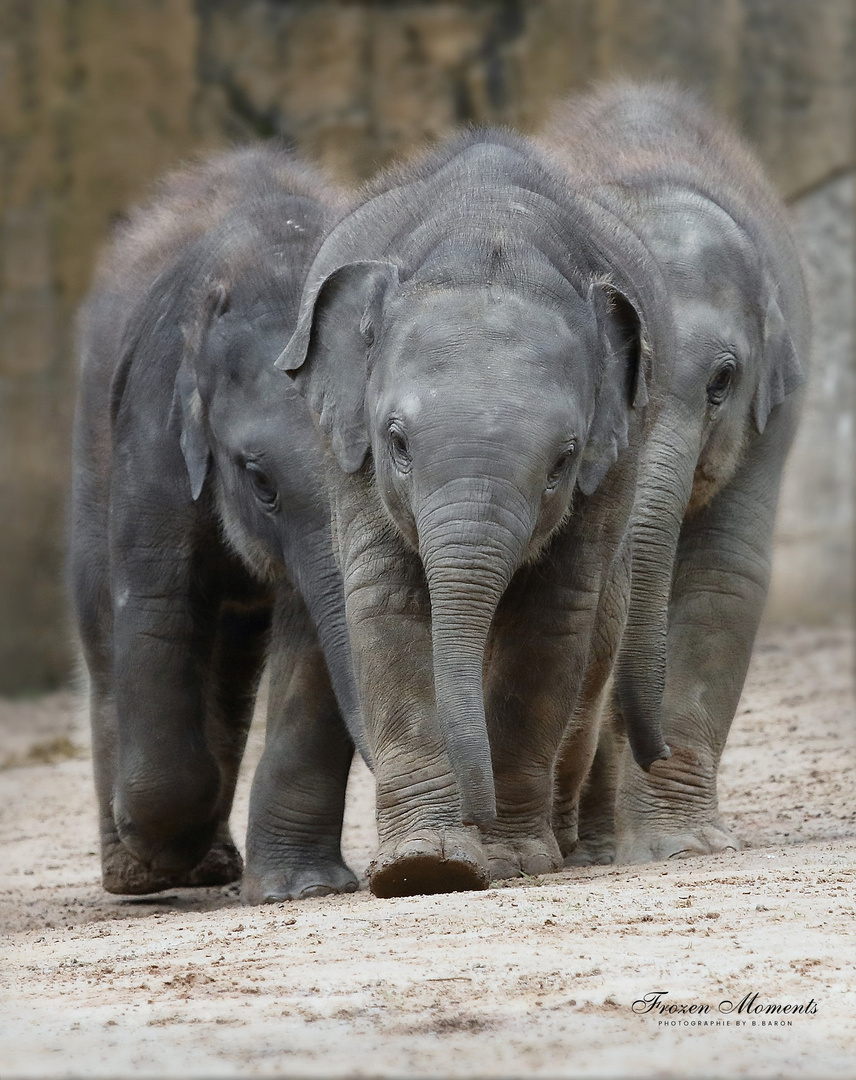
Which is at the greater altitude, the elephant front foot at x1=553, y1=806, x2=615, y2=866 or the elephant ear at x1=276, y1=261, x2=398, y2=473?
the elephant ear at x1=276, y1=261, x2=398, y2=473

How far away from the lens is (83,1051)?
325 cm

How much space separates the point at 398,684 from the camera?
5.11 m

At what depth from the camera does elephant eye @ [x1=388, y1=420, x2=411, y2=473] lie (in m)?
4.79

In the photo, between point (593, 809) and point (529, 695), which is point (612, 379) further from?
point (593, 809)

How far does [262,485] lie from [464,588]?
1.35 meters

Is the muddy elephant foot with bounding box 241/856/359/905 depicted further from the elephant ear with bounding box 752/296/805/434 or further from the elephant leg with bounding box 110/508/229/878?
the elephant ear with bounding box 752/296/805/434

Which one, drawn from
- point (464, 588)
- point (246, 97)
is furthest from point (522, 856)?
point (246, 97)

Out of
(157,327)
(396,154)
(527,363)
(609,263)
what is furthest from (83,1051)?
(396,154)

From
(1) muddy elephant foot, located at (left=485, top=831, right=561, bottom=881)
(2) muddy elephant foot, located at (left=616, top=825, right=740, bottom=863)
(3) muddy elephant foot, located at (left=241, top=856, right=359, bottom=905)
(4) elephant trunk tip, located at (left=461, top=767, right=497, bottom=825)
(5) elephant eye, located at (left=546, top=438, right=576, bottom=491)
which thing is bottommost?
(3) muddy elephant foot, located at (left=241, top=856, right=359, bottom=905)

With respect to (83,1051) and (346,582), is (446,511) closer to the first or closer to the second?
(346,582)

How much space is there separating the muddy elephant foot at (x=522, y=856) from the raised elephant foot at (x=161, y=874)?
1.55 metres

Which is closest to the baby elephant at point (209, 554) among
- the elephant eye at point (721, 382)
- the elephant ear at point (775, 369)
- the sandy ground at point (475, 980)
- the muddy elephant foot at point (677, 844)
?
the sandy ground at point (475, 980)

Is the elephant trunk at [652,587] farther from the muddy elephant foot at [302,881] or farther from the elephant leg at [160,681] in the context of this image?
the elephant leg at [160,681]

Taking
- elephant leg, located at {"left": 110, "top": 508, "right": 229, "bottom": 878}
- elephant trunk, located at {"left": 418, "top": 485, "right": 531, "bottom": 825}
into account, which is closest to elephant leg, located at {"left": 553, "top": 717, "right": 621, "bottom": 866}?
elephant leg, located at {"left": 110, "top": 508, "right": 229, "bottom": 878}
